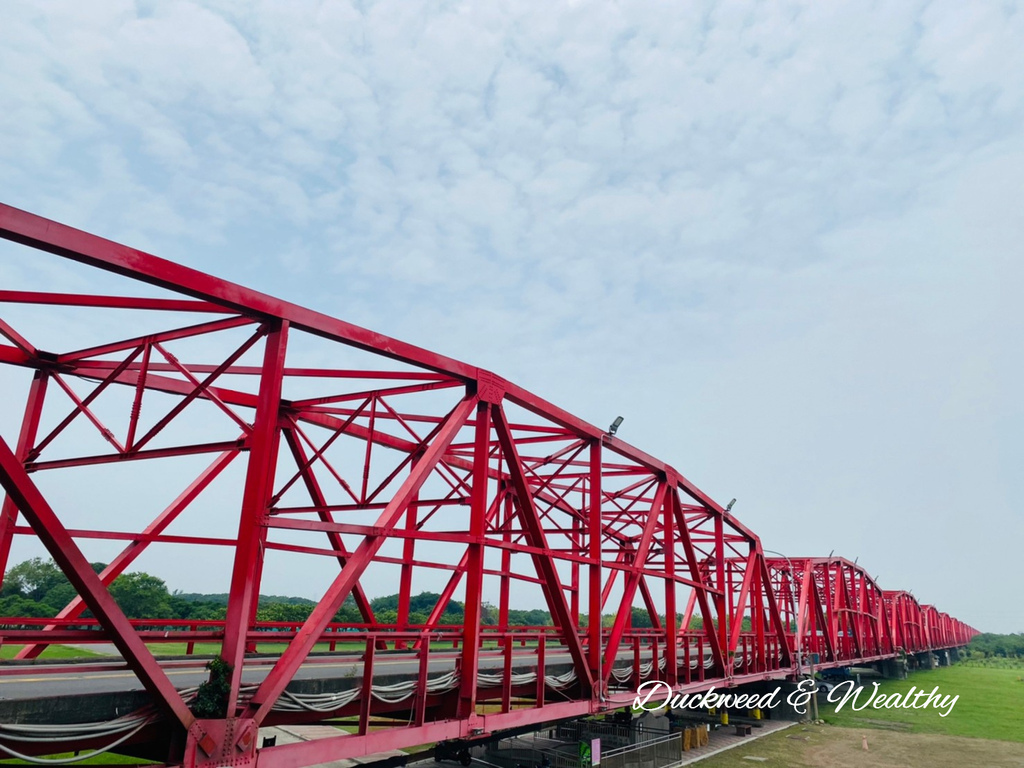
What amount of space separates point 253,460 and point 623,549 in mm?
23922

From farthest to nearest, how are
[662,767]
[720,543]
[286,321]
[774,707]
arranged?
[774,707] → [720,543] → [662,767] → [286,321]

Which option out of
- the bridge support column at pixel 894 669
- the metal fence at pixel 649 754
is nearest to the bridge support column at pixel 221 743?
the metal fence at pixel 649 754

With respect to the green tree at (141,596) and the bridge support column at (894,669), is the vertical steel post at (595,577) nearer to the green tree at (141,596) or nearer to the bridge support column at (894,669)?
the green tree at (141,596)

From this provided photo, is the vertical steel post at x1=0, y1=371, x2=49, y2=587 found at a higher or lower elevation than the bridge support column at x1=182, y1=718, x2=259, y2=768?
higher

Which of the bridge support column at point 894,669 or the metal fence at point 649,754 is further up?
the bridge support column at point 894,669

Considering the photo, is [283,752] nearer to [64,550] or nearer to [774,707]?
[64,550]

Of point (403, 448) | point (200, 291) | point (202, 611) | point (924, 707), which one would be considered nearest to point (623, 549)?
point (403, 448)

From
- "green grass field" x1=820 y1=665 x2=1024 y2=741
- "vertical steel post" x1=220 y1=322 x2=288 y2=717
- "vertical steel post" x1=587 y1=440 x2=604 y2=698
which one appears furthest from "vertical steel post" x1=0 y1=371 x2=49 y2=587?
"green grass field" x1=820 y1=665 x2=1024 y2=741

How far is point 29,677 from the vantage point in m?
12.1

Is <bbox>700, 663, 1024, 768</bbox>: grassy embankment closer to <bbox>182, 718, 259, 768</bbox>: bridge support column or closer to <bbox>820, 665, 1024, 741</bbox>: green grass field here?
<bbox>820, 665, 1024, 741</bbox>: green grass field

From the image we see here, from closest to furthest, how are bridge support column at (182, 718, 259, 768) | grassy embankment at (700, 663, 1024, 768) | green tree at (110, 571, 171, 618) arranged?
1. bridge support column at (182, 718, 259, 768)
2. grassy embankment at (700, 663, 1024, 768)
3. green tree at (110, 571, 171, 618)

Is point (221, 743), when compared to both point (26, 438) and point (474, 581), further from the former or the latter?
point (26, 438)

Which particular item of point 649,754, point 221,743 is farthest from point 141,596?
point 221,743

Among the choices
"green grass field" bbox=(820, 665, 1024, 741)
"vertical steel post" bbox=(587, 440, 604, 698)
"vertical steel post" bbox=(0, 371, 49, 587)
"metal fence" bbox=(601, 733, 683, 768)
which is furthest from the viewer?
"green grass field" bbox=(820, 665, 1024, 741)
